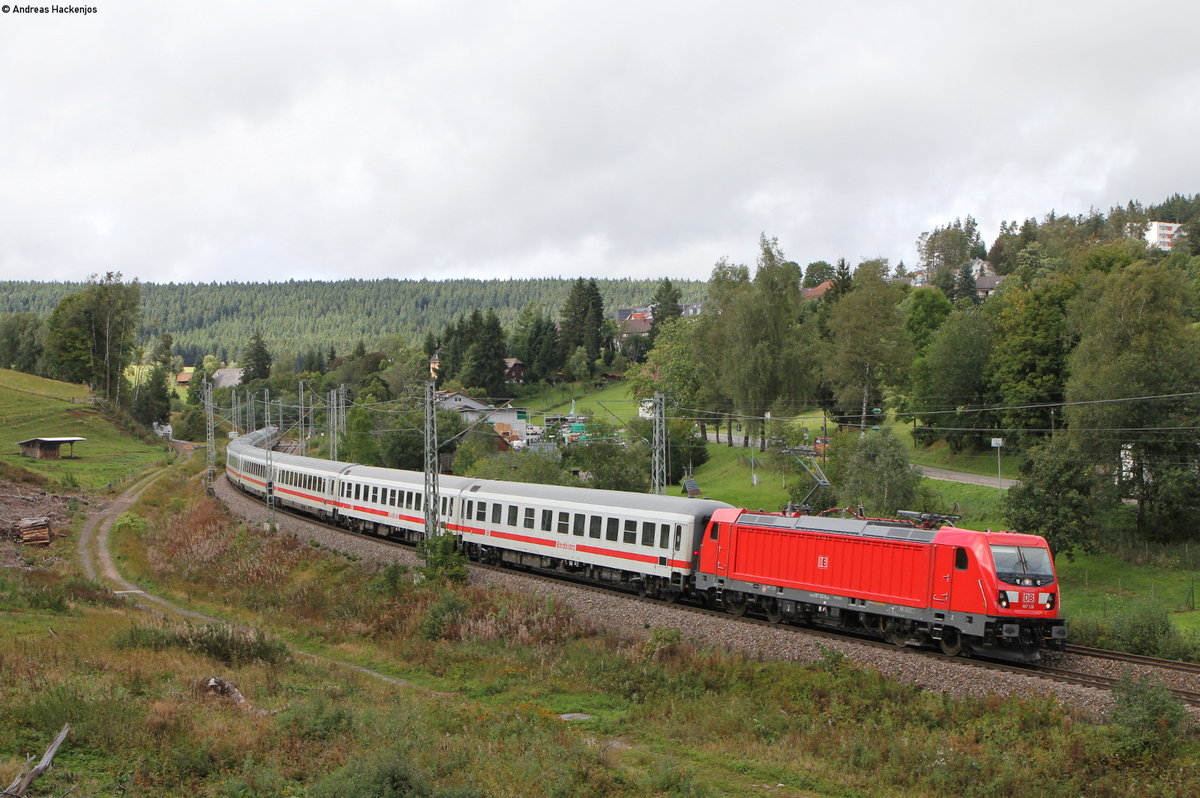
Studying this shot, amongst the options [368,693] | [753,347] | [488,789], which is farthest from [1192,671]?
[753,347]

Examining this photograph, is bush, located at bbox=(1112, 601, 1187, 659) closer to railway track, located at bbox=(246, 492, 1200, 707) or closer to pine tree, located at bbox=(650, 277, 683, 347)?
railway track, located at bbox=(246, 492, 1200, 707)

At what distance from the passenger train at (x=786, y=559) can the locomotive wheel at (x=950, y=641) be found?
0.03m

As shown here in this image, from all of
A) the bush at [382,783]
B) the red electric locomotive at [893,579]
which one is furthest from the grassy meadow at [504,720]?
the red electric locomotive at [893,579]

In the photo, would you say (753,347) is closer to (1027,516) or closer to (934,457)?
(934,457)

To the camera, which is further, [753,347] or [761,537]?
[753,347]

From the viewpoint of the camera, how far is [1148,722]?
48.4 ft

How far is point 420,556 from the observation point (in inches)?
1298

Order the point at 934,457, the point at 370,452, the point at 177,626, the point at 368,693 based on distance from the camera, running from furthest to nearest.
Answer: the point at 370,452, the point at 934,457, the point at 177,626, the point at 368,693

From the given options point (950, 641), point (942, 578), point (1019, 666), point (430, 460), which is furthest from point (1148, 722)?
point (430, 460)

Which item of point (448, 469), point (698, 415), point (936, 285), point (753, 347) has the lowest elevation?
point (448, 469)

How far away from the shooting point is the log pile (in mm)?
44969

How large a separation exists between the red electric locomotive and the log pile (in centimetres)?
3513

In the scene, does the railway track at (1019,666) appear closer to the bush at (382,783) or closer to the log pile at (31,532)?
the bush at (382,783)

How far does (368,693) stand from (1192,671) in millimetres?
17031
